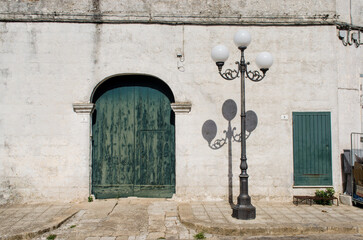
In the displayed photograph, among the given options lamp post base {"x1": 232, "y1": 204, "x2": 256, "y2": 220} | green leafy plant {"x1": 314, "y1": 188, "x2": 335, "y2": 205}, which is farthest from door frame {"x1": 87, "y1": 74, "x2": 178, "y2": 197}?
green leafy plant {"x1": 314, "y1": 188, "x2": 335, "y2": 205}

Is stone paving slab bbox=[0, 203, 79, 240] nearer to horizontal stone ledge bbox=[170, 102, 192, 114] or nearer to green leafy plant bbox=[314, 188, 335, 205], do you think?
horizontal stone ledge bbox=[170, 102, 192, 114]

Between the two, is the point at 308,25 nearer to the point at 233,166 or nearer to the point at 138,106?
the point at 233,166

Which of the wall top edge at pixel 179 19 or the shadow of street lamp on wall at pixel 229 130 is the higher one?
the wall top edge at pixel 179 19

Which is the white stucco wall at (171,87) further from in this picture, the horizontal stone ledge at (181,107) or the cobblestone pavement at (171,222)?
the cobblestone pavement at (171,222)

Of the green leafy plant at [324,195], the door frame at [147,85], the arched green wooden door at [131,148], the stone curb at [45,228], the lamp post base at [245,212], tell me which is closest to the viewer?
the stone curb at [45,228]

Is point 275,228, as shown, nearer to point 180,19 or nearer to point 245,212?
point 245,212

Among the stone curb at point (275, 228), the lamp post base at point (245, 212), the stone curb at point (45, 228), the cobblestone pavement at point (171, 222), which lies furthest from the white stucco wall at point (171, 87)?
the stone curb at point (275, 228)

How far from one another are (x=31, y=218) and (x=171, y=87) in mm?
4151

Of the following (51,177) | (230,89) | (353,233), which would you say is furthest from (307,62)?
(51,177)

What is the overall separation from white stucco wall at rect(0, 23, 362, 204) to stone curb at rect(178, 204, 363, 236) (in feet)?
6.68

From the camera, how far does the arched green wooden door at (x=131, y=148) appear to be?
8.75 metres

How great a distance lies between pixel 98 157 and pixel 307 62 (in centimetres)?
562

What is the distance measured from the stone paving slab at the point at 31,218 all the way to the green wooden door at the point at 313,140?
536cm

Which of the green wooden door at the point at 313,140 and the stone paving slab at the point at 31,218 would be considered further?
the green wooden door at the point at 313,140
